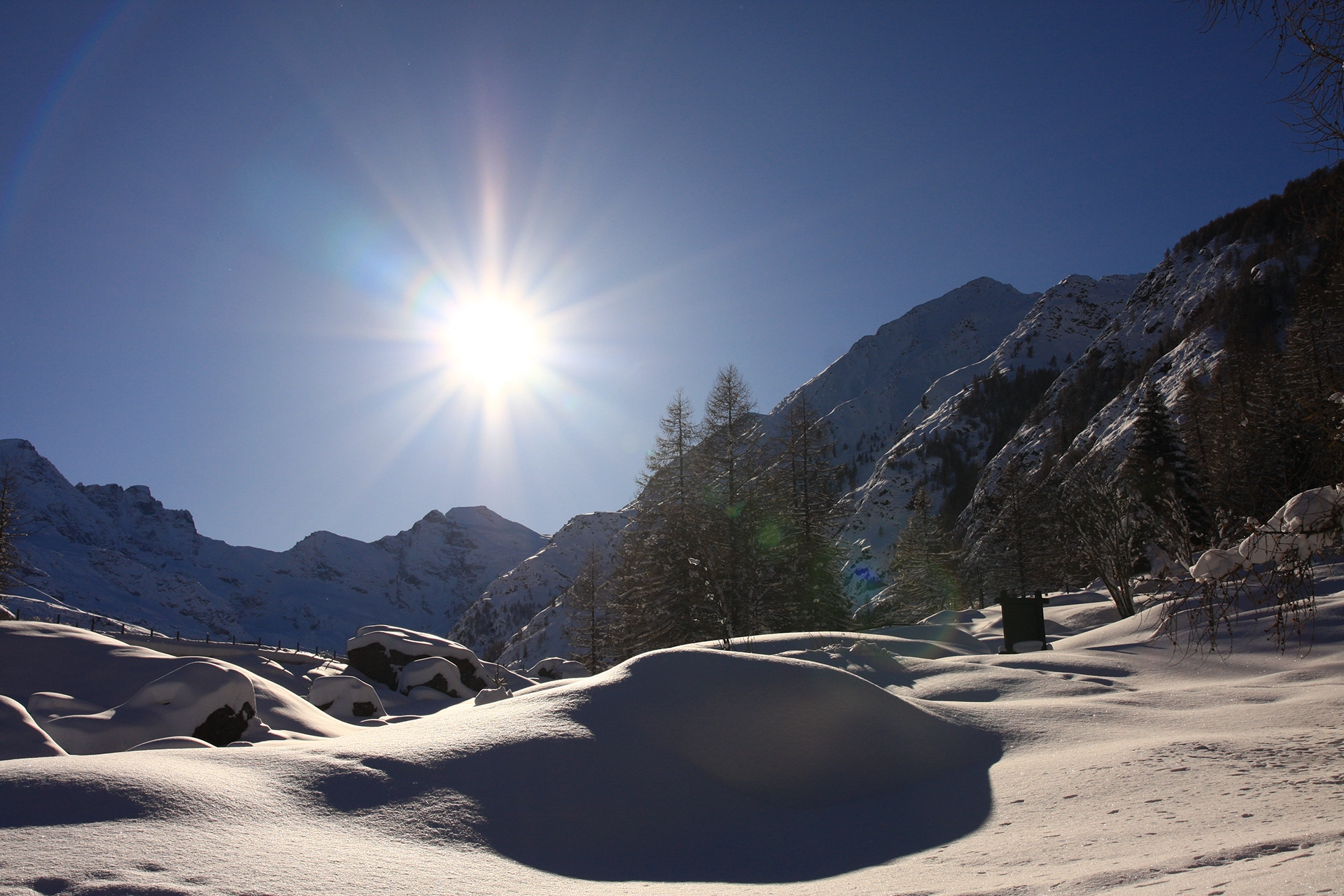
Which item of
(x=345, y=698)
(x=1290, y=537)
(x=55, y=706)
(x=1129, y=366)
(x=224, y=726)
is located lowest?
(x=345, y=698)

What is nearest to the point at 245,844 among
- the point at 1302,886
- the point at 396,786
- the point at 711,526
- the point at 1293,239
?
the point at 396,786

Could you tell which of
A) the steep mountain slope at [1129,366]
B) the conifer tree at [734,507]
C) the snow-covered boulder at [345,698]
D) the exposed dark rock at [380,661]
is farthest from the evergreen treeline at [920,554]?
the steep mountain slope at [1129,366]

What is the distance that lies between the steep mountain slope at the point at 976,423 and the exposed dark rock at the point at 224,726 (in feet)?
398

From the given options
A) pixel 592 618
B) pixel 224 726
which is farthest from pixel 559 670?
pixel 224 726

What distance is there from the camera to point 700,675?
7629mm

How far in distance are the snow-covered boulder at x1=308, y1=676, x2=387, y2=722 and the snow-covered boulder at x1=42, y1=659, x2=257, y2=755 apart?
26.1ft

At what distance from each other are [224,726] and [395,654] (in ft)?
50.1

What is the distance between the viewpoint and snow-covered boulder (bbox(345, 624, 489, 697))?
25.9 metres

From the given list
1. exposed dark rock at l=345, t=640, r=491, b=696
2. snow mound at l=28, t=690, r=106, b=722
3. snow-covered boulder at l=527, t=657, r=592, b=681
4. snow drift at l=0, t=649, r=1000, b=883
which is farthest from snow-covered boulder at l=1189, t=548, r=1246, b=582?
snow-covered boulder at l=527, t=657, r=592, b=681

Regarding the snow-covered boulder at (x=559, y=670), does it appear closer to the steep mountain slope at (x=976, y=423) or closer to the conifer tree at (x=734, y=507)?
the conifer tree at (x=734, y=507)

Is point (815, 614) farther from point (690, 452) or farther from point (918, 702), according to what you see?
point (918, 702)

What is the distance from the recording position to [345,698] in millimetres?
19891

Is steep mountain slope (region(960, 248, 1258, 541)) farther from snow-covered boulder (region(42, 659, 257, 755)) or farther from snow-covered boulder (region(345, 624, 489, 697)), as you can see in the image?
snow-covered boulder (region(42, 659, 257, 755))

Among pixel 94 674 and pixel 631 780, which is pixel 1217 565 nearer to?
pixel 631 780
